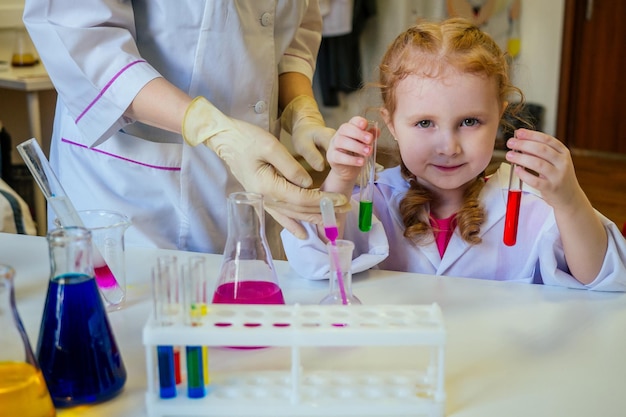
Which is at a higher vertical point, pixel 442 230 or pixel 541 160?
pixel 541 160

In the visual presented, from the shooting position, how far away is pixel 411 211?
54.4 inches

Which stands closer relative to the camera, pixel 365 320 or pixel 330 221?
pixel 365 320

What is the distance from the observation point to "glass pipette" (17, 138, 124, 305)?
102 centimetres

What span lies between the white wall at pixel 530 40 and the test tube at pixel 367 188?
3526mm

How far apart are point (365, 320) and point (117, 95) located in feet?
2.24

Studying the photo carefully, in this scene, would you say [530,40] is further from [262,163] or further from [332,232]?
[332,232]

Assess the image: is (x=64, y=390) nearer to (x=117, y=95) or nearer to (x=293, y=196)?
(x=293, y=196)

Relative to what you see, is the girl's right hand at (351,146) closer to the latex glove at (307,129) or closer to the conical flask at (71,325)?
the latex glove at (307,129)

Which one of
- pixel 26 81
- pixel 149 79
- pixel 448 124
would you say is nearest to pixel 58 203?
pixel 149 79

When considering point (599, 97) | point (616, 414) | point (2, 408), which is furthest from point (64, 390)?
A: point (599, 97)

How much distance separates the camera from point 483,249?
135 cm

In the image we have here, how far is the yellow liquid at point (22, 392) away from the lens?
27.0 inches

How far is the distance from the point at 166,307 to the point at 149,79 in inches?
22.3

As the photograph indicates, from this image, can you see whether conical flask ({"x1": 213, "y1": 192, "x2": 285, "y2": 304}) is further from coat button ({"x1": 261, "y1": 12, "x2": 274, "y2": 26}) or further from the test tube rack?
coat button ({"x1": 261, "y1": 12, "x2": 274, "y2": 26})
